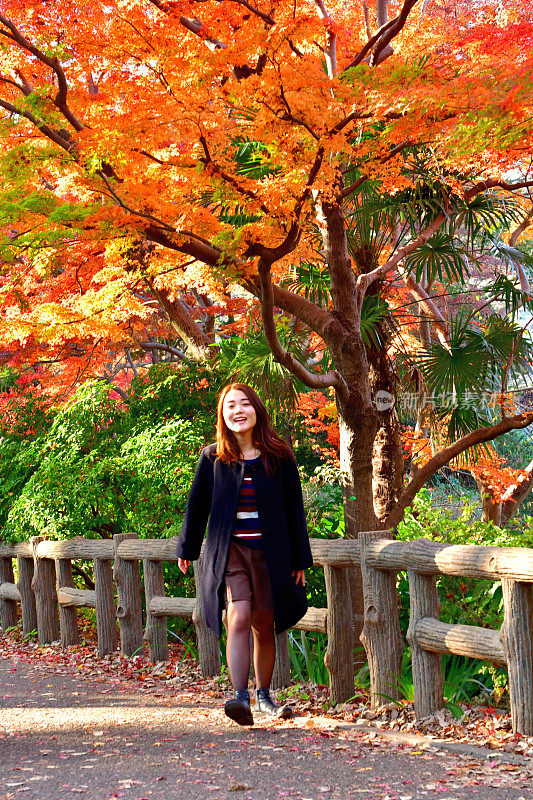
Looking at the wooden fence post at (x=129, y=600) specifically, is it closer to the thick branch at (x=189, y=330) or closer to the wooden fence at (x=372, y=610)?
the wooden fence at (x=372, y=610)

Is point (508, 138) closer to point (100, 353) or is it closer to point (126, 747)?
point (126, 747)

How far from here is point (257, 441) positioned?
453 centimetres

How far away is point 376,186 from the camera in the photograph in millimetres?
7832

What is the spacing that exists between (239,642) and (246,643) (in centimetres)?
5

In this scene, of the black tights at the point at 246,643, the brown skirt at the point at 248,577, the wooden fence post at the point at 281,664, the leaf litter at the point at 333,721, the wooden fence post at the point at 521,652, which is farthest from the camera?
the wooden fence post at the point at 281,664

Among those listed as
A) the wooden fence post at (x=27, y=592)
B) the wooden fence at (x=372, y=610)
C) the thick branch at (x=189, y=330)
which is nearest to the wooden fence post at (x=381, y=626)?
the wooden fence at (x=372, y=610)

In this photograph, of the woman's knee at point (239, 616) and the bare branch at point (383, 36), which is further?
the bare branch at point (383, 36)

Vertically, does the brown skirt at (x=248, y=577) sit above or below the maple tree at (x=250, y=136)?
below

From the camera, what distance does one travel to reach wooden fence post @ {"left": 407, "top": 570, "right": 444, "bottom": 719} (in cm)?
431

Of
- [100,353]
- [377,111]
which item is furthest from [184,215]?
[100,353]

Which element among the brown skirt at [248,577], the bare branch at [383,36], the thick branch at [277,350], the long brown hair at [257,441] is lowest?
the brown skirt at [248,577]

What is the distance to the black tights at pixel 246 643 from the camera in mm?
4262

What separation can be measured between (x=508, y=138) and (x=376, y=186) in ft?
6.36

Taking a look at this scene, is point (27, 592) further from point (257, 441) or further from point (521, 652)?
point (521, 652)
